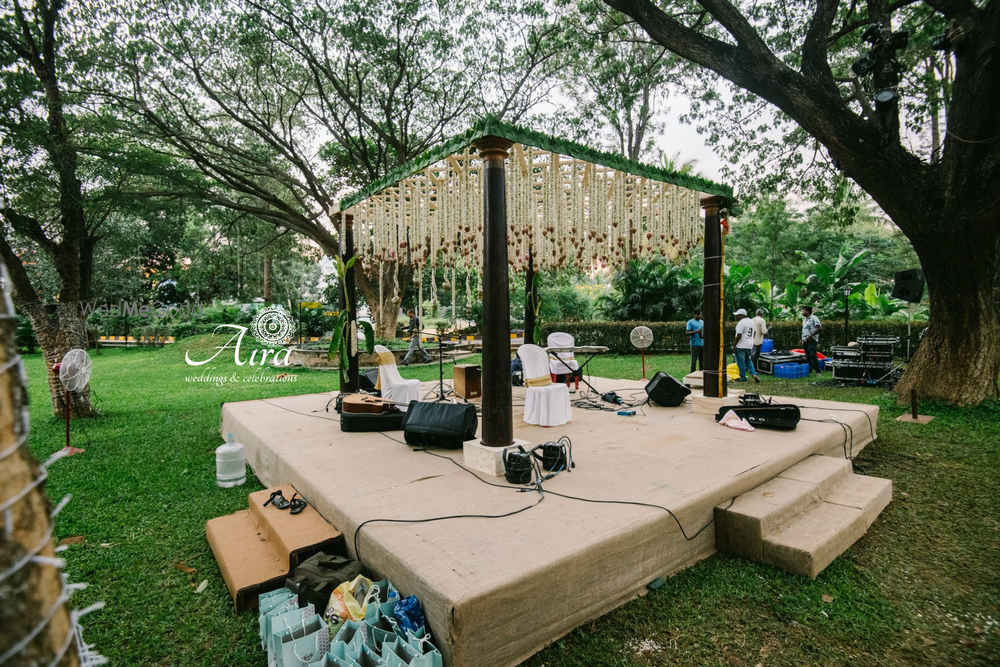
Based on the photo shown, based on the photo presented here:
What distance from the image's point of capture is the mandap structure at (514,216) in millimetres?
4410

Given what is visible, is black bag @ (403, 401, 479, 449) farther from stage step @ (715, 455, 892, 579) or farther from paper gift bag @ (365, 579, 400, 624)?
stage step @ (715, 455, 892, 579)

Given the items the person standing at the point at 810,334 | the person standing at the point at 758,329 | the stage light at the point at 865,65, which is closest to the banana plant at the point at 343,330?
the stage light at the point at 865,65

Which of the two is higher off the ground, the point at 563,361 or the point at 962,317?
the point at 962,317

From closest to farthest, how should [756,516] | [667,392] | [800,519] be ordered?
1. [756,516]
2. [800,519]
3. [667,392]

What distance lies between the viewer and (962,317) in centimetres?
783

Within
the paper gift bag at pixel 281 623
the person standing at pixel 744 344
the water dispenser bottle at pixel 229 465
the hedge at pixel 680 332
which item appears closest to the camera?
the paper gift bag at pixel 281 623

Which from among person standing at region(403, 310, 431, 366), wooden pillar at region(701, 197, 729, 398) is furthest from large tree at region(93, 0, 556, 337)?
wooden pillar at region(701, 197, 729, 398)

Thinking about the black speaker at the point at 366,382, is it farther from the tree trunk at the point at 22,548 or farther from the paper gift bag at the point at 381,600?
the tree trunk at the point at 22,548

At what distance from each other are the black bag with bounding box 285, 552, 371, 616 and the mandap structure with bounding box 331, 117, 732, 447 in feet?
5.60

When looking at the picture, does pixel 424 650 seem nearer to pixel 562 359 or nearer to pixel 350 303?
pixel 350 303

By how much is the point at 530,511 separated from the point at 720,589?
136 cm

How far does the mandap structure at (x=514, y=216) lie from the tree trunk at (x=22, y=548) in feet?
11.1

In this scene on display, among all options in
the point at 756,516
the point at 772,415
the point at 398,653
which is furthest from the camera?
the point at 772,415

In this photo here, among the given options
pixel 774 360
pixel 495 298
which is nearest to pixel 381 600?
pixel 495 298
